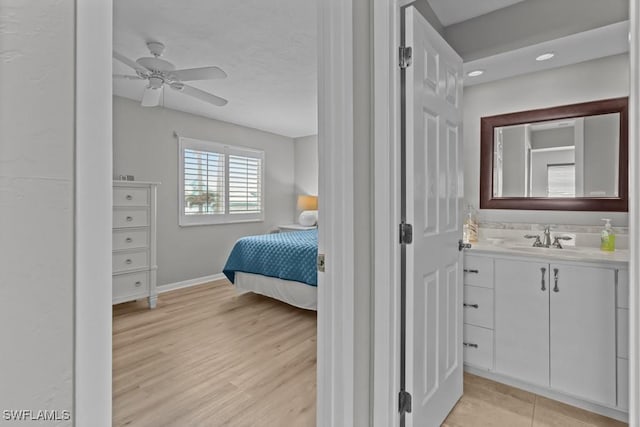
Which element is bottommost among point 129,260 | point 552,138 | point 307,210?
point 129,260

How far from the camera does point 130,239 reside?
11.3 feet

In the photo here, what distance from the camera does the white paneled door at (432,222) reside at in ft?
4.54

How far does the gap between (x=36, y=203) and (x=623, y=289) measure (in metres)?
2.45

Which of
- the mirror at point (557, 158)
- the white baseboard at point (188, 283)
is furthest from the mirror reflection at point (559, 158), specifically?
the white baseboard at point (188, 283)

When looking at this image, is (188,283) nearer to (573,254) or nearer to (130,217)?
(130,217)

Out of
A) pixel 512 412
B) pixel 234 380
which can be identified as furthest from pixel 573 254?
pixel 234 380

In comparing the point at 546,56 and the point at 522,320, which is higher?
the point at 546,56

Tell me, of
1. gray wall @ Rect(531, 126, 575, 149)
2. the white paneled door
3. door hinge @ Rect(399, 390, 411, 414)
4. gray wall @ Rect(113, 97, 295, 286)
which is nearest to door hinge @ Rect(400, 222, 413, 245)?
the white paneled door

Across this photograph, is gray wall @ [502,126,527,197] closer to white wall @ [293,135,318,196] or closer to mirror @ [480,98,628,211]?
mirror @ [480,98,628,211]

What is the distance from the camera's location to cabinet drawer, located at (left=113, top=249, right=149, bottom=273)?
333 cm

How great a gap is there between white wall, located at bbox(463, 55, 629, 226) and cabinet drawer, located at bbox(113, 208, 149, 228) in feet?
11.0

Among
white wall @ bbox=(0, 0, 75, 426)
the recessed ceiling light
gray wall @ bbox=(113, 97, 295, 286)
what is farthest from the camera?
gray wall @ bbox=(113, 97, 295, 286)

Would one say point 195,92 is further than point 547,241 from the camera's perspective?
Yes

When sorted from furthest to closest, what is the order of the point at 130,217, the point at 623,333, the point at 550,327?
the point at 130,217, the point at 550,327, the point at 623,333
